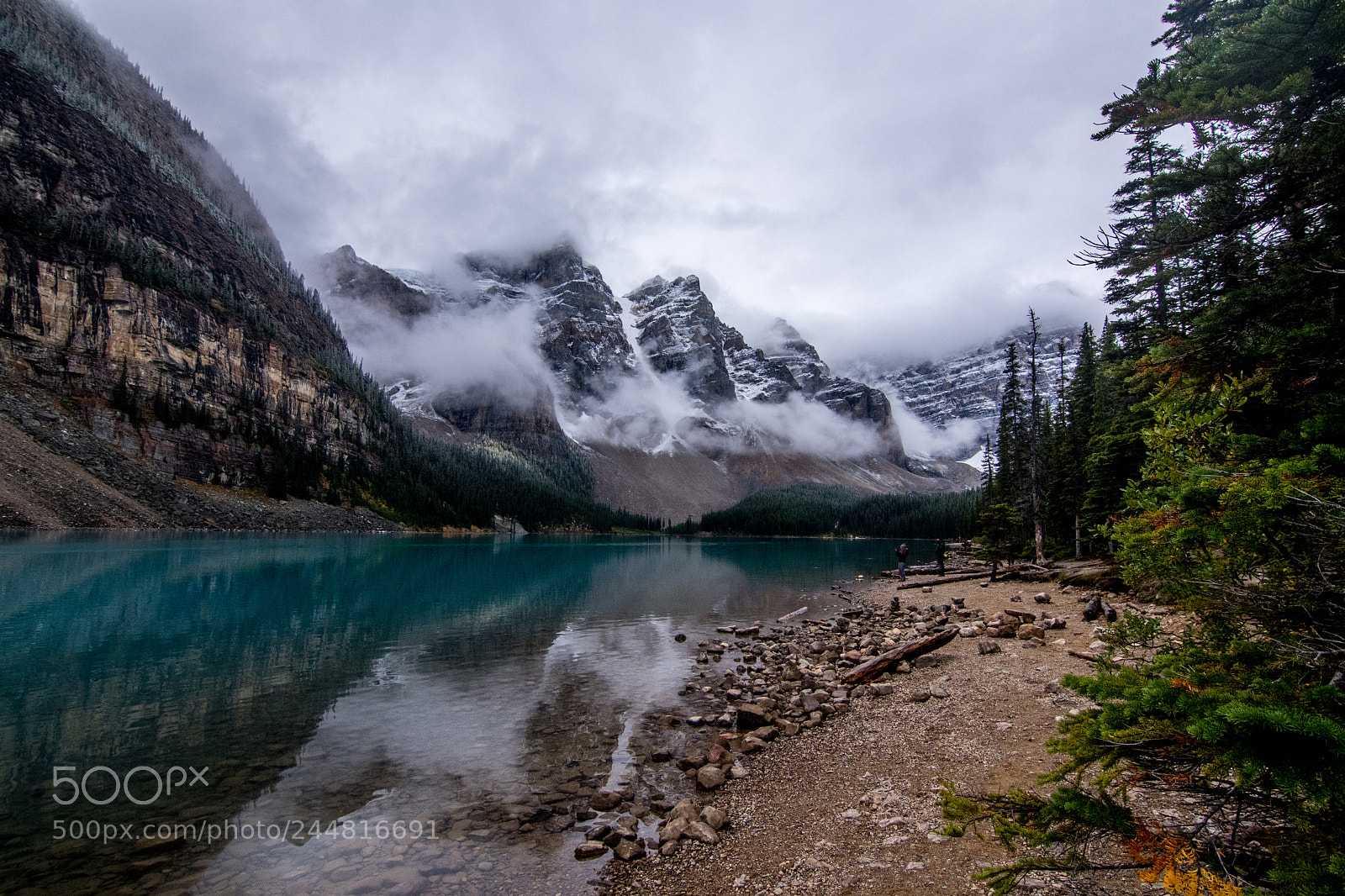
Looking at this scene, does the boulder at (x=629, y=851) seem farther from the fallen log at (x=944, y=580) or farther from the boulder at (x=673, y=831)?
the fallen log at (x=944, y=580)

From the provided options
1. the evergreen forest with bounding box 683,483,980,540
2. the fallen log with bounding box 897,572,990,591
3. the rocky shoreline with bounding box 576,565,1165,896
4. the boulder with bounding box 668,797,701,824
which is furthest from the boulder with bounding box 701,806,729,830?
the evergreen forest with bounding box 683,483,980,540

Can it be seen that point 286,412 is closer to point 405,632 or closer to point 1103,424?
point 405,632

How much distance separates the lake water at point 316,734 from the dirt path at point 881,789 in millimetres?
1695

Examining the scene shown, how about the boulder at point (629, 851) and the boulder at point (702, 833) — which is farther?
the boulder at point (702, 833)

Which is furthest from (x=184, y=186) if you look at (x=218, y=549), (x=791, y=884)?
(x=791, y=884)

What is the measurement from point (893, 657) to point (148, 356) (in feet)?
475

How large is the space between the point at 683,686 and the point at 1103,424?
31645 mm

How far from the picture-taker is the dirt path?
267 inches

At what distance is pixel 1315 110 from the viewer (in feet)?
23.0

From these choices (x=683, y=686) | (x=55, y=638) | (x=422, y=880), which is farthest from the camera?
(x=55, y=638)

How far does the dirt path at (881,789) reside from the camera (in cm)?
678

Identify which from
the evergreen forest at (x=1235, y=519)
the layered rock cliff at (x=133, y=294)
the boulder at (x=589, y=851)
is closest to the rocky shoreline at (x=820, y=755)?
the boulder at (x=589, y=851)

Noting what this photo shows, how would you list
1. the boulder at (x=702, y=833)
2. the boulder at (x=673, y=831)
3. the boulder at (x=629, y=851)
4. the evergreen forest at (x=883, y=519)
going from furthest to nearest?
1. the evergreen forest at (x=883, y=519)
2. the boulder at (x=673, y=831)
3. the boulder at (x=702, y=833)
4. the boulder at (x=629, y=851)

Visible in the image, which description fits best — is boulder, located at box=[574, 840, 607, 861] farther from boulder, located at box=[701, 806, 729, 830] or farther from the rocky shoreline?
boulder, located at box=[701, 806, 729, 830]
